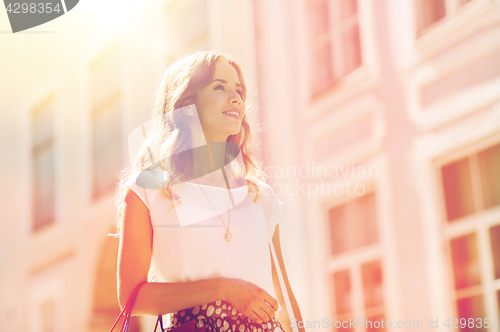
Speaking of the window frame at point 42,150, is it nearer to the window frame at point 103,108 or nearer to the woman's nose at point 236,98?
the window frame at point 103,108

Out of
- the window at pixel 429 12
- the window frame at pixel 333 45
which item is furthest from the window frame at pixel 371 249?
the window at pixel 429 12

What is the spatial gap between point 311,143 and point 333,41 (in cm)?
82

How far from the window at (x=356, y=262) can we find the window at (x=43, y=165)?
8.15 feet

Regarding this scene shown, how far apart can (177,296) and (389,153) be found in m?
2.57

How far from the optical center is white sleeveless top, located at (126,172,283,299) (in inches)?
47.5

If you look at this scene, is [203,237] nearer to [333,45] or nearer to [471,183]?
[471,183]

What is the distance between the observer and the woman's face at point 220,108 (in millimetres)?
1382

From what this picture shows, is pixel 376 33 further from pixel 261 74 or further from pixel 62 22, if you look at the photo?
pixel 62 22

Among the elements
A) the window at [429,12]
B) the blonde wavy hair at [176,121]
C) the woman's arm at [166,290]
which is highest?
the window at [429,12]

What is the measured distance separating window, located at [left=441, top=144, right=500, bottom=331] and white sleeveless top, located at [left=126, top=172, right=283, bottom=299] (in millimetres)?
2125

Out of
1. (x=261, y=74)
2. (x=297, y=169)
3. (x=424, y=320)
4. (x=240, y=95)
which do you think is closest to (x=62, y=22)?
(x=261, y=74)

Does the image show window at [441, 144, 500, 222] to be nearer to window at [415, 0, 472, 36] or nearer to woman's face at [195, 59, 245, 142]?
window at [415, 0, 472, 36]

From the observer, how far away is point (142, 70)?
4094mm

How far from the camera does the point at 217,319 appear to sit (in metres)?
1.18
